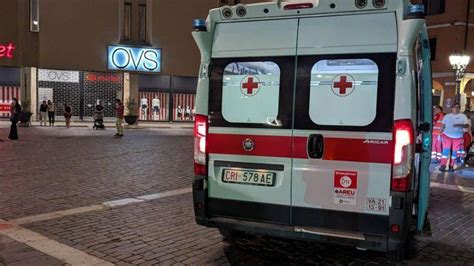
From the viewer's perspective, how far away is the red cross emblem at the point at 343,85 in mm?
4328

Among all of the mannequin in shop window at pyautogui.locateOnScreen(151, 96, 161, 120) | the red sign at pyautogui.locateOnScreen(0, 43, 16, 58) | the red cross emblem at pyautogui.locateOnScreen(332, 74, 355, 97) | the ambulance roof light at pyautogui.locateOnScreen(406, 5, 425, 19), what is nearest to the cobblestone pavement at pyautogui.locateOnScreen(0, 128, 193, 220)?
the red cross emblem at pyautogui.locateOnScreen(332, 74, 355, 97)

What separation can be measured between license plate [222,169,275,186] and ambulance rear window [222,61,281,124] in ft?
1.69

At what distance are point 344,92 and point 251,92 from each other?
956 mm

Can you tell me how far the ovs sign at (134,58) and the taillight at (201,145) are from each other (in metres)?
25.9

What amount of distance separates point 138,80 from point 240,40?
91.7 ft

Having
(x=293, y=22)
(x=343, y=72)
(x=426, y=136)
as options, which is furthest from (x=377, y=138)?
(x=293, y=22)

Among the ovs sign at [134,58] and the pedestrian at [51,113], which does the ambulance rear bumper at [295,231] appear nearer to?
the pedestrian at [51,113]

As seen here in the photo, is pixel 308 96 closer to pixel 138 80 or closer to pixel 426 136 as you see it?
pixel 426 136

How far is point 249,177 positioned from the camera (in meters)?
4.80

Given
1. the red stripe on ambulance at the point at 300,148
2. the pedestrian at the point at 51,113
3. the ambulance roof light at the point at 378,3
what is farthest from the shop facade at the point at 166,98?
the ambulance roof light at the point at 378,3

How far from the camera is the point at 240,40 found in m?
4.84

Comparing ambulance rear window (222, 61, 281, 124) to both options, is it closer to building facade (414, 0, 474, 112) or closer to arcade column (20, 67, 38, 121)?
arcade column (20, 67, 38, 121)

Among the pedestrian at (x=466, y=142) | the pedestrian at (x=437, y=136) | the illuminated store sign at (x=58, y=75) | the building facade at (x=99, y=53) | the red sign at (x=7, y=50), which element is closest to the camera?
the pedestrian at (x=466, y=142)

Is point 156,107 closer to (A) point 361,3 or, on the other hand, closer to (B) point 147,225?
(B) point 147,225
